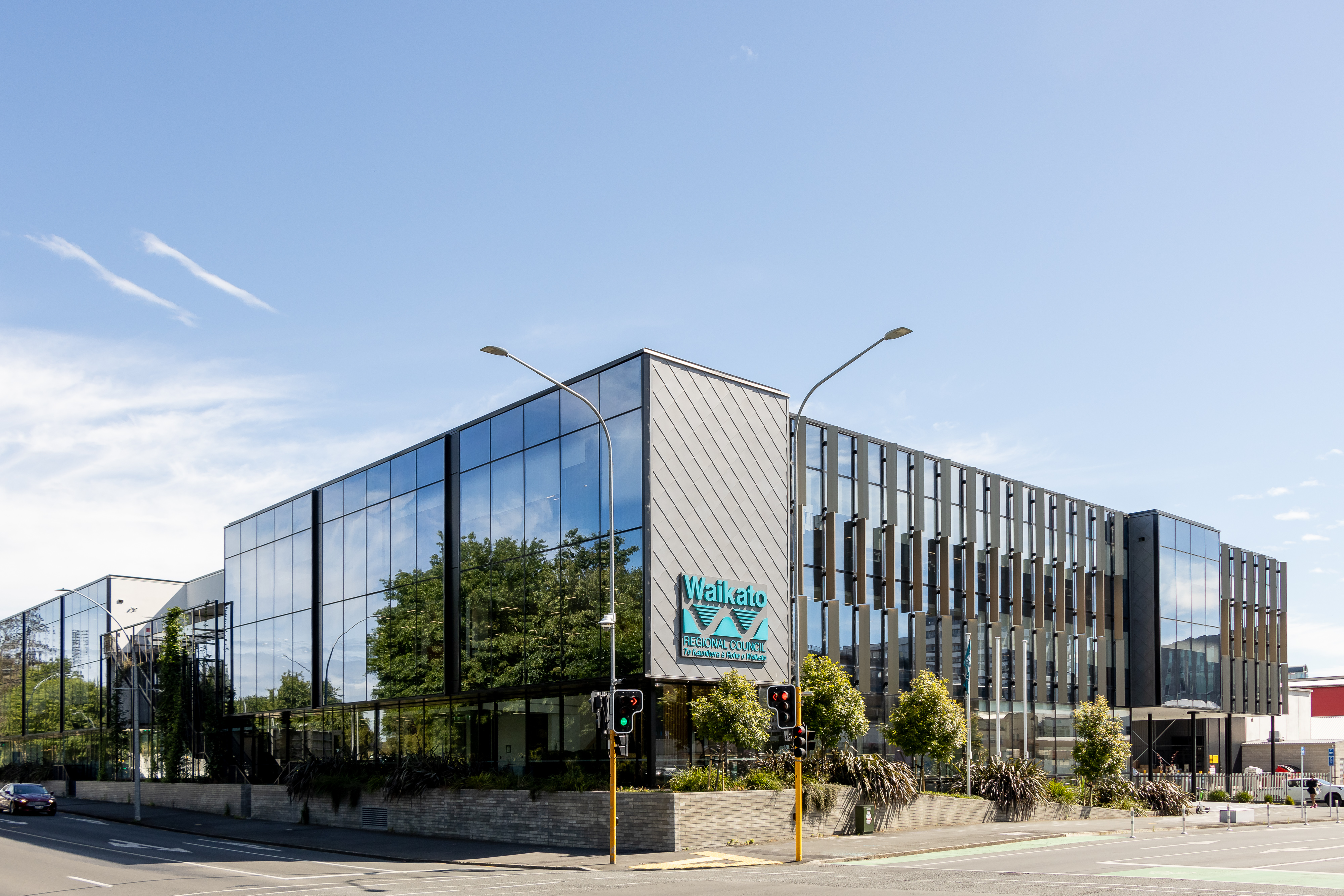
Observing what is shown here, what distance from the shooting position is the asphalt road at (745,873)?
69.1 feet

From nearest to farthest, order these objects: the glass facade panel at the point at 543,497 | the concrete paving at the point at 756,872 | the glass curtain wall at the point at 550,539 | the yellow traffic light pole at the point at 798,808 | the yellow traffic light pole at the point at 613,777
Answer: the concrete paving at the point at 756,872 < the yellow traffic light pole at the point at 798,808 < the yellow traffic light pole at the point at 613,777 < the glass curtain wall at the point at 550,539 < the glass facade panel at the point at 543,497

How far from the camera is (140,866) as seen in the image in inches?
1088

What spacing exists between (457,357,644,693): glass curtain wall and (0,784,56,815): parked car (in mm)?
24311

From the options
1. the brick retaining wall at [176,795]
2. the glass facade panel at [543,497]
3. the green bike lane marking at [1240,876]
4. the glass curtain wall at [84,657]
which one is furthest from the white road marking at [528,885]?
the glass curtain wall at [84,657]

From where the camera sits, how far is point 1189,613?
197 feet

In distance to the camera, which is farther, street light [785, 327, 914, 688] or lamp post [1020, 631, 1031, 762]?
lamp post [1020, 631, 1031, 762]

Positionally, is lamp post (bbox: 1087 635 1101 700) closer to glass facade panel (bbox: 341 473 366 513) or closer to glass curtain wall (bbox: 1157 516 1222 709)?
glass curtain wall (bbox: 1157 516 1222 709)

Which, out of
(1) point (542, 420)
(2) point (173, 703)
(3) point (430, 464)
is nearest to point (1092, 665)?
(1) point (542, 420)

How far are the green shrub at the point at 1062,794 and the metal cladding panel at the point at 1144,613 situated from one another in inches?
643

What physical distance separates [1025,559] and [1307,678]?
247 ft

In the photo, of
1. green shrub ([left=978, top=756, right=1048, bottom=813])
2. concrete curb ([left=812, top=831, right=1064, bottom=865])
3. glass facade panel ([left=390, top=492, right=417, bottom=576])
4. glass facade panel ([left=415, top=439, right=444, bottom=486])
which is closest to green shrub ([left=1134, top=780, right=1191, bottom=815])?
green shrub ([left=978, top=756, right=1048, bottom=813])

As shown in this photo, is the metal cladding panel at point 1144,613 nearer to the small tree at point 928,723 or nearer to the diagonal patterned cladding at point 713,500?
the small tree at point 928,723

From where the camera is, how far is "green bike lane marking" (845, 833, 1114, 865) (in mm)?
27359

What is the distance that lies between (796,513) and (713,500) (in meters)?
5.51
